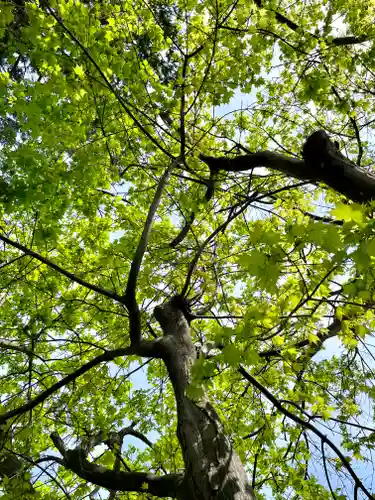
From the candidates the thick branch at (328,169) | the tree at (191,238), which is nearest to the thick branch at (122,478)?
the tree at (191,238)

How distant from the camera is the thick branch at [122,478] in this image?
8.64 feet

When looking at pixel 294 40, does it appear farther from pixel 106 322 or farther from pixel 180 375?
pixel 106 322

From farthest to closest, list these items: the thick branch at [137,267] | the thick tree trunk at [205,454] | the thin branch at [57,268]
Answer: the thick branch at [137,267]
the thin branch at [57,268]
the thick tree trunk at [205,454]

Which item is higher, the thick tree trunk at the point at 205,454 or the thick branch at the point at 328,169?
the thick branch at the point at 328,169

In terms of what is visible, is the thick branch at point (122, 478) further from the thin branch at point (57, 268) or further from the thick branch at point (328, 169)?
the thick branch at point (328, 169)

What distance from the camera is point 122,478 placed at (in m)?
2.96

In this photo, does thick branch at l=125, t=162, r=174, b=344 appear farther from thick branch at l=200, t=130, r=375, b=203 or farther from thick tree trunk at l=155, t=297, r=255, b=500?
thick branch at l=200, t=130, r=375, b=203

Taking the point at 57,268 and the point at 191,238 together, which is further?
the point at 191,238

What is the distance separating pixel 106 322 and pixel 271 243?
3.88m

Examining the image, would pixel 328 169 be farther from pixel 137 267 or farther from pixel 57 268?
pixel 57 268

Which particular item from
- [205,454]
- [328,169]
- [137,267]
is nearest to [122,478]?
[205,454]

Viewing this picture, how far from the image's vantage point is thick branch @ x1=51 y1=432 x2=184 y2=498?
2635mm

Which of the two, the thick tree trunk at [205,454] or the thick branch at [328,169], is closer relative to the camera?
the thick tree trunk at [205,454]

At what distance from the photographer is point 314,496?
353cm
